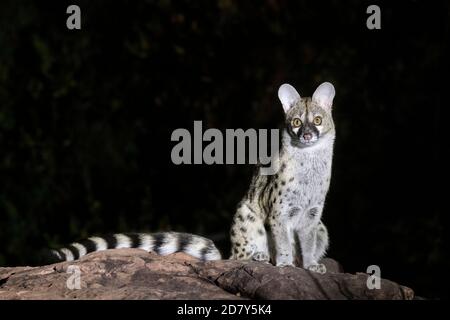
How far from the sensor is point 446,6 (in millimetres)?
9148

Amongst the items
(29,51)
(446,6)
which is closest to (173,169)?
(29,51)

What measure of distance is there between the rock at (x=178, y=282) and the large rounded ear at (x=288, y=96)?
145cm

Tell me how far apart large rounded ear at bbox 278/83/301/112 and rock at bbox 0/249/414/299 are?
145cm

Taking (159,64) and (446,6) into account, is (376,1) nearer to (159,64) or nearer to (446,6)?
(446,6)

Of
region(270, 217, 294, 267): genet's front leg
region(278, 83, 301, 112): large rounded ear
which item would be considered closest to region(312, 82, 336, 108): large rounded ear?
region(278, 83, 301, 112): large rounded ear

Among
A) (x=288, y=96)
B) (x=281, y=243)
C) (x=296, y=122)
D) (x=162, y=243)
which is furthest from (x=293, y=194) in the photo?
(x=162, y=243)

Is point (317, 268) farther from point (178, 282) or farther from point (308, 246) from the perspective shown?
point (178, 282)

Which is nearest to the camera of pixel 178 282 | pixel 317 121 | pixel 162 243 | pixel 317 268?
pixel 178 282

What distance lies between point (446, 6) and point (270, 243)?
477cm

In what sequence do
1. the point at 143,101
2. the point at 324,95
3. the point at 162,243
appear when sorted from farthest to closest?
the point at 143,101 < the point at 162,243 < the point at 324,95

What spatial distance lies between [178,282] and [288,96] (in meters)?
1.96

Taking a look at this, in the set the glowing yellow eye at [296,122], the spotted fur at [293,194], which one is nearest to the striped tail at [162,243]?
the spotted fur at [293,194]

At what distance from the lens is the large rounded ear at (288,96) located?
6102 mm

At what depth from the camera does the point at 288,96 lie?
6.13 metres
